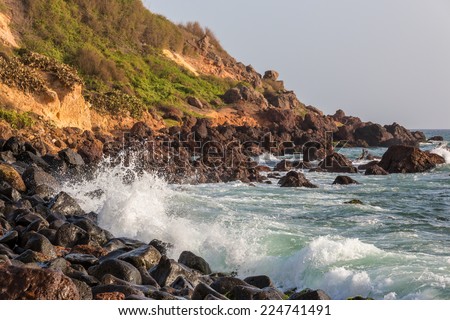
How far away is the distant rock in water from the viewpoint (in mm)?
30516

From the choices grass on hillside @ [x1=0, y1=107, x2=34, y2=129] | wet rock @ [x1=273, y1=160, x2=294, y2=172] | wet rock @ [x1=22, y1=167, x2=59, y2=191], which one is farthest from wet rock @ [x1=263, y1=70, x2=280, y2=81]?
wet rock @ [x1=22, y1=167, x2=59, y2=191]

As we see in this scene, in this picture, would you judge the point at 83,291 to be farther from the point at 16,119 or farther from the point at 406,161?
the point at 406,161

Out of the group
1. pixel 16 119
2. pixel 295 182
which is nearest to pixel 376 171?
pixel 295 182

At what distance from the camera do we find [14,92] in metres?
29.5

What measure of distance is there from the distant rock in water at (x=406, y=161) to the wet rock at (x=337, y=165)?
160cm

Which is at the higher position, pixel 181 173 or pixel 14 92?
pixel 14 92

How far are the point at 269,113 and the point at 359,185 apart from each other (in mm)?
29823

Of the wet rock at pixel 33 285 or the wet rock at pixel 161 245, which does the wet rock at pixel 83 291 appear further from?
the wet rock at pixel 161 245

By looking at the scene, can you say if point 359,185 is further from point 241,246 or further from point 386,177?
point 241,246

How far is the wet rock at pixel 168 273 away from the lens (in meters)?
8.24

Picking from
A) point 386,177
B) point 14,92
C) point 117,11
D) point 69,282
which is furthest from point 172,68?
point 69,282

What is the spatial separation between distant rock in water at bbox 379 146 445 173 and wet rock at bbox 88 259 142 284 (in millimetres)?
24260

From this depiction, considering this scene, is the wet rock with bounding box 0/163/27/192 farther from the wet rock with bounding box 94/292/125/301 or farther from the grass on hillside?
the grass on hillside

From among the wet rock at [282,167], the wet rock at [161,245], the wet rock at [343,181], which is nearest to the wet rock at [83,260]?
the wet rock at [161,245]
